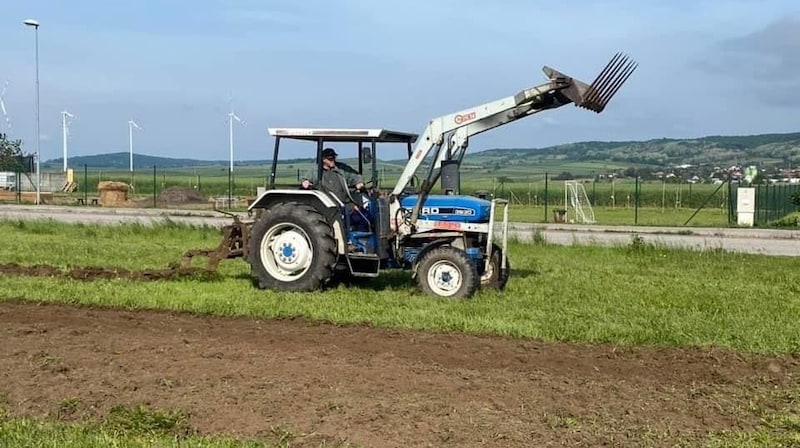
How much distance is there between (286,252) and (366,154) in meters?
1.71

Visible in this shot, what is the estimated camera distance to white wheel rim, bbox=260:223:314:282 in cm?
1234

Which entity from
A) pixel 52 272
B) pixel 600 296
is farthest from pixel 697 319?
pixel 52 272

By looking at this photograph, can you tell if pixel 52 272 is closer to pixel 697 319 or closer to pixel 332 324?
pixel 332 324

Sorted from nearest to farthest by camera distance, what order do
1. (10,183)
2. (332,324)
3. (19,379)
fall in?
(19,379), (332,324), (10,183)

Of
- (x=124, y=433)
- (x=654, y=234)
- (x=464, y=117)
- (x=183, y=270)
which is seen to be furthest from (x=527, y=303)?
(x=654, y=234)

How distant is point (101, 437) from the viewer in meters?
5.86

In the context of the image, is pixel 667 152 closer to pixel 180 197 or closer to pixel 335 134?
pixel 180 197

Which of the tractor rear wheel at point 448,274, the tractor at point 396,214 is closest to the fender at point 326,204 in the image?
the tractor at point 396,214

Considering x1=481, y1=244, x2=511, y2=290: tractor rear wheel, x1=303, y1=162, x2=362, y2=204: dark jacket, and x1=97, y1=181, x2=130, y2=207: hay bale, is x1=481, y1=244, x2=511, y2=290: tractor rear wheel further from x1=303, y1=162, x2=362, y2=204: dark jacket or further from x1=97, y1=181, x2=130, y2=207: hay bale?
x1=97, y1=181, x2=130, y2=207: hay bale

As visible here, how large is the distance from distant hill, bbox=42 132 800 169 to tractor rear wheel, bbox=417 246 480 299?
108 metres

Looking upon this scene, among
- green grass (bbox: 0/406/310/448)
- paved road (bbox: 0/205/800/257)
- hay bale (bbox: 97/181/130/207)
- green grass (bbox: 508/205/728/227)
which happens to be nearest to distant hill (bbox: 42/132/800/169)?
green grass (bbox: 508/205/728/227)

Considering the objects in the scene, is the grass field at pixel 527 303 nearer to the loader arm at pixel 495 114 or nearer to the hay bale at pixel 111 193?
the loader arm at pixel 495 114

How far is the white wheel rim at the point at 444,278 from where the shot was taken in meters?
11.8

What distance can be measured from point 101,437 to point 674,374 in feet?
15.1
